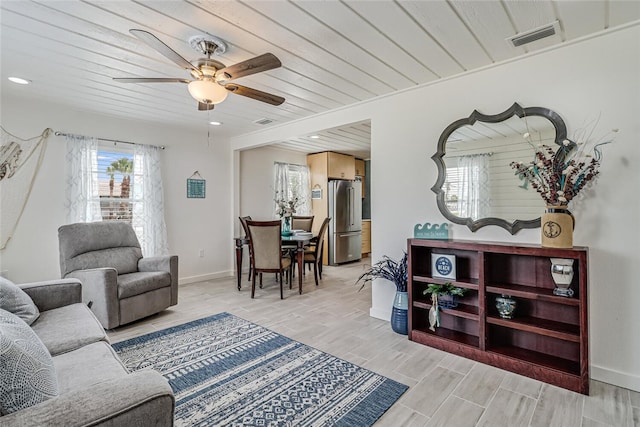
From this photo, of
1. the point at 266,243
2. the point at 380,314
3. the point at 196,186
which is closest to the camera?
the point at 380,314

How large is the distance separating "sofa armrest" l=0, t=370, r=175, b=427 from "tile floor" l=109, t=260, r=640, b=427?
1291mm

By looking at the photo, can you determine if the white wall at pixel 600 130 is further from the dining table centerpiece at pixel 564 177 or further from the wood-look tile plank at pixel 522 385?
the wood-look tile plank at pixel 522 385

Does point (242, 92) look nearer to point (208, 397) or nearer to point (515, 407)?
point (208, 397)

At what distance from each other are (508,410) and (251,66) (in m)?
2.63

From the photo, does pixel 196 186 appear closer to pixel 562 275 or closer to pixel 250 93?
pixel 250 93

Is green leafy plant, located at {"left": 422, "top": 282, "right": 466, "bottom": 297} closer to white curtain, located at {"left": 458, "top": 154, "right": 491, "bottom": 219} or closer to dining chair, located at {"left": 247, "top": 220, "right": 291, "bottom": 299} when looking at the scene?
white curtain, located at {"left": 458, "top": 154, "right": 491, "bottom": 219}

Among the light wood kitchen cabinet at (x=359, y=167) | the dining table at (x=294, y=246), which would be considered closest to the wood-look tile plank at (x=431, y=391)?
the dining table at (x=294, y=246)

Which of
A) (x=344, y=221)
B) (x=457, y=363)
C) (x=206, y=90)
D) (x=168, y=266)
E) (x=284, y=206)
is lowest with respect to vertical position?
(x=457, y=363)

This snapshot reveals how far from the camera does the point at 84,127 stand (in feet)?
12.8

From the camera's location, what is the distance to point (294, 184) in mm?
6531

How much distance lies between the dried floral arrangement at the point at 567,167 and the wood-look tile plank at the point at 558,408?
124cm

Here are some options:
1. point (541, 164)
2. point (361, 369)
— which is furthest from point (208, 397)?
point (541, 164)

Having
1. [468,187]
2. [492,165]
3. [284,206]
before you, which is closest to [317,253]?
[284,206]

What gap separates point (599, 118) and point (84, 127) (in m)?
5.21
